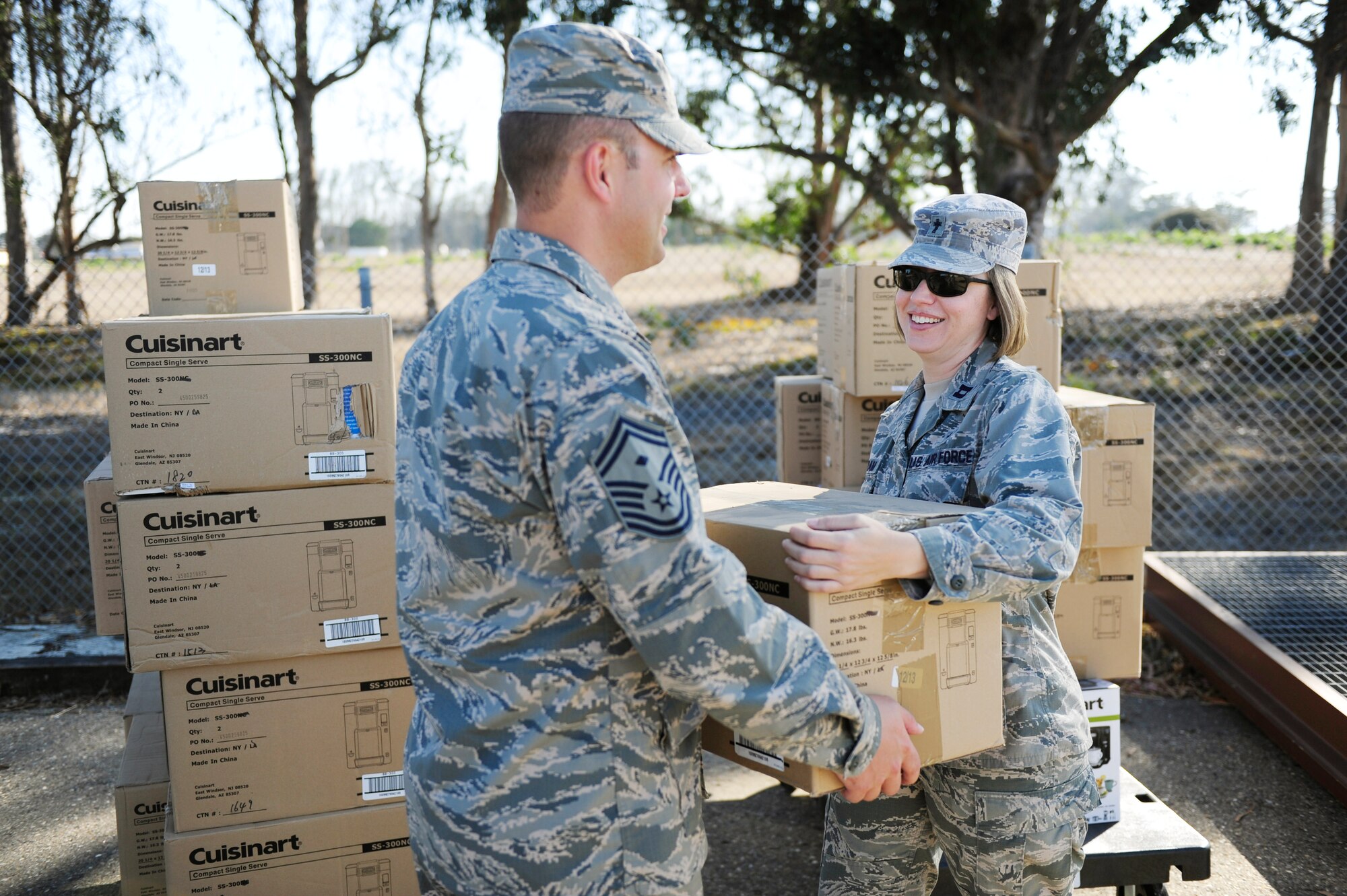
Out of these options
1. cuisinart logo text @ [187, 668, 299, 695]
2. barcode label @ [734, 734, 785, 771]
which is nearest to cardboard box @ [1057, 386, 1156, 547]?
barcode label @ [734, 734, 785, 771]

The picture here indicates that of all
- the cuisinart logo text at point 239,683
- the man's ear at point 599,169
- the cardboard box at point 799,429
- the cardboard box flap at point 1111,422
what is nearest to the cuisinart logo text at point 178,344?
the cuisinart logo text at point 239,683

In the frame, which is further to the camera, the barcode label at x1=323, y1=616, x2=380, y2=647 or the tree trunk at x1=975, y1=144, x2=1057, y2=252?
the tree trunk at x1=975, y1=144, x2=1057, y2=252

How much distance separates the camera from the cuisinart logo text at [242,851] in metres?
2.59

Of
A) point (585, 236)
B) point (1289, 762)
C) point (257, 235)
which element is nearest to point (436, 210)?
point (257, 235)

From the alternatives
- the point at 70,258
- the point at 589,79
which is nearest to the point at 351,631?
the point at 589,79

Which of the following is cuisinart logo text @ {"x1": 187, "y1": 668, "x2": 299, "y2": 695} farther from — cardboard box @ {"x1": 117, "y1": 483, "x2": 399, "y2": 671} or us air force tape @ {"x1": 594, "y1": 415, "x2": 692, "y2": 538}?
us air force tape @ {"x1": 594, "y1": 415, "x2": 692, "y2": 538}

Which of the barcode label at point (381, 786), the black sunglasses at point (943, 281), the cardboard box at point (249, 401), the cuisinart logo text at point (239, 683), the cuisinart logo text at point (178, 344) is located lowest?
the barcode label at point (381, 786)

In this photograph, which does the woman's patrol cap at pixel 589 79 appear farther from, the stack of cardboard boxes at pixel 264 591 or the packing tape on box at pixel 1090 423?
the packing tape on box at pixel 1090 423

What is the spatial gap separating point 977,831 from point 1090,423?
1.51m

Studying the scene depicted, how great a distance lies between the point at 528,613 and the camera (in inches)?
50.9

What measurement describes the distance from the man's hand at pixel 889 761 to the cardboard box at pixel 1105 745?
152 centimetres

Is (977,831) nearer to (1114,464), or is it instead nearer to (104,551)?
(1114,464)

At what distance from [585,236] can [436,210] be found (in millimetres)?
11967

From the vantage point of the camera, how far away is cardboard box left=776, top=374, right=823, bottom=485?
3.81 m
